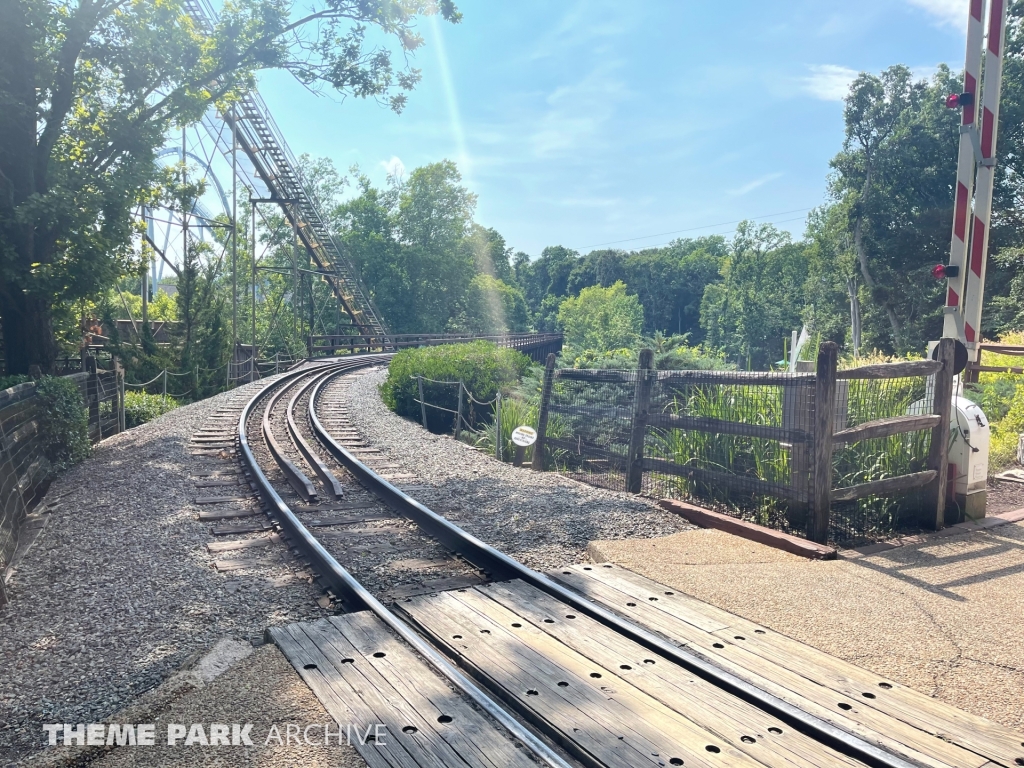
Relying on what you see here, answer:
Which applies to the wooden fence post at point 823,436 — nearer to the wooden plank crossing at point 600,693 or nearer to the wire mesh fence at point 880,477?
the wire mesh fence at point 880,477

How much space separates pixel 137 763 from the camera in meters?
2.59

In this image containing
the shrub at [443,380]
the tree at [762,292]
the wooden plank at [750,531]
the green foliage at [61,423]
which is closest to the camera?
the wooden plank at [750,531]

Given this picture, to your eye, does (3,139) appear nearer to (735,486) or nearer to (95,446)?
(95,446)

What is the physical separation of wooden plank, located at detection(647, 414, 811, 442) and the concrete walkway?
32.2 inches

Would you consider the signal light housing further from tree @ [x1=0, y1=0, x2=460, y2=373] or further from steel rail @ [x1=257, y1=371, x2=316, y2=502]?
tree @ [x1=0, y1=0, x2=460, y2=373]

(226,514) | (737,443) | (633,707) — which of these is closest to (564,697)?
(633,707)

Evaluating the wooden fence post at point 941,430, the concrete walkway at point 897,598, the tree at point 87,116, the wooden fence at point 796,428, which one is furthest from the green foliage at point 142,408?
the wooden fence post at point 941,430

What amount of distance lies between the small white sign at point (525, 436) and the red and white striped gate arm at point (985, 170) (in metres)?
4.40

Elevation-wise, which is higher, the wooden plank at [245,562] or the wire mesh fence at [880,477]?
the wire mesh fence at [880,477]

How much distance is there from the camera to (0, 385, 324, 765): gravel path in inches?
126

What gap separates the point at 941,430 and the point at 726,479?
5.61 feet

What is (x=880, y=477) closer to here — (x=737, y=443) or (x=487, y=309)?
(x=737, y=443)

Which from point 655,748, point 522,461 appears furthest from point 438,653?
point 522,461

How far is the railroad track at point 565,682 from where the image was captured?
102 inches
